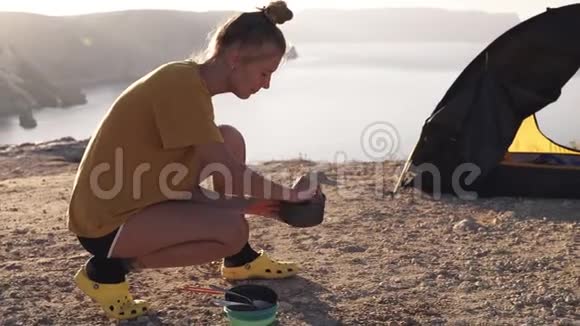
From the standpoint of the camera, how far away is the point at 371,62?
129ft

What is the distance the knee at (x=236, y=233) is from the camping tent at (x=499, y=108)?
7.65 ft

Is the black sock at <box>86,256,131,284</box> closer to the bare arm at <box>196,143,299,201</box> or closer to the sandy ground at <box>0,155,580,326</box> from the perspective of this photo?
the sandy ground at <box>0,155,580,326</box>

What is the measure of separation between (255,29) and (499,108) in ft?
8.96

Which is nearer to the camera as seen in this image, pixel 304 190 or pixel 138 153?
pixel 138 153

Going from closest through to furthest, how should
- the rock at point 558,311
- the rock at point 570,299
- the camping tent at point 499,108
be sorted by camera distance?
1. the rock at point 558,311
2. the rock at point 570,299
3. the camping tent at point 499,108

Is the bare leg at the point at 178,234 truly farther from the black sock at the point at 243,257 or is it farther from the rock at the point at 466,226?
the rock at the point at 466,226

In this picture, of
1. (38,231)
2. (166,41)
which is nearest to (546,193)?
(38,231)

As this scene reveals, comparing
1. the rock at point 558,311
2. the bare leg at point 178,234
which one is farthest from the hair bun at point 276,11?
the rock at point 558,311

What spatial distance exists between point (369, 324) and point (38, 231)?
216 cm

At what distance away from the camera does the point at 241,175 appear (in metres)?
2.45

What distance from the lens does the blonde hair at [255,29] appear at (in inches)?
92.5

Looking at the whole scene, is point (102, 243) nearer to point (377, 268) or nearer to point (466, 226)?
point (377, 268)

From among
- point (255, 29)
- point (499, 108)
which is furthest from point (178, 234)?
point (499, 108)

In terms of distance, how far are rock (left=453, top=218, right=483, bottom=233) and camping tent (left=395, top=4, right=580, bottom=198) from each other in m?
0.73
